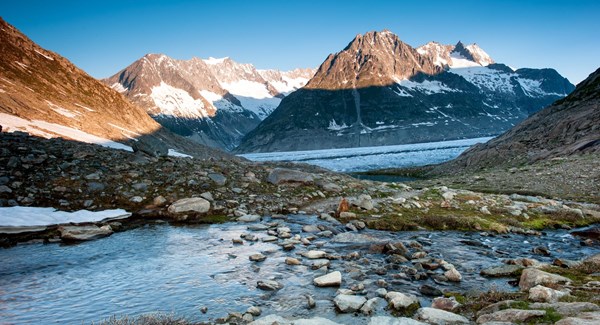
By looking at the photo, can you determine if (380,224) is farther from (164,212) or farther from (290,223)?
(164,212)

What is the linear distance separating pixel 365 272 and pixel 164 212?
425 inches

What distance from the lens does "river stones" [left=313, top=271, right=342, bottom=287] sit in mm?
9070

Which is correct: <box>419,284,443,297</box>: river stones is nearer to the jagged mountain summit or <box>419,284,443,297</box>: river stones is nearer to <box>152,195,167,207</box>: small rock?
<box>152,195,167,207</box>: small rock

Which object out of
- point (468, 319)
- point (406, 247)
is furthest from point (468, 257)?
point (468, 319)

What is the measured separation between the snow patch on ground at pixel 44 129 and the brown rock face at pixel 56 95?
40 centimetres

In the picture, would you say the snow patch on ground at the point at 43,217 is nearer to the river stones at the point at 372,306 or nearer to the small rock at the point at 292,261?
the small rock at the point at 292,261

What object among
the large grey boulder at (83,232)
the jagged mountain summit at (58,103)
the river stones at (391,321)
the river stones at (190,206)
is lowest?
the river stones at (391,321)

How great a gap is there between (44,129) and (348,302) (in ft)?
150

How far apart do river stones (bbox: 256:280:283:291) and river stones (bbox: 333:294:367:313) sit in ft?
5.91

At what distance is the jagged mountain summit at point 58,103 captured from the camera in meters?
43.5

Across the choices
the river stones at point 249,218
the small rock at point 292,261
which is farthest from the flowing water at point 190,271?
the river stones at point 249,218

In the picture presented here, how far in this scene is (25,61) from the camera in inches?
2928

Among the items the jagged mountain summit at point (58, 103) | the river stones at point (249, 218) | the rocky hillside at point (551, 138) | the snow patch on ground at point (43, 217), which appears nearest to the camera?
the snow patch on ground at point (43, 217)

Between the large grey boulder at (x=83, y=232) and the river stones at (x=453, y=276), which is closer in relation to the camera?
the river stones at (x=453, y=276)
